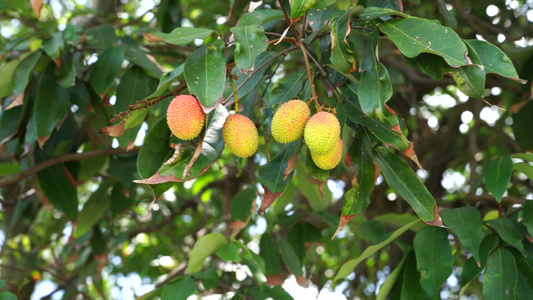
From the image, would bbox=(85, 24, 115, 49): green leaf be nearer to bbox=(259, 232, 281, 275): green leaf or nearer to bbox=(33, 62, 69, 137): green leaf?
bbox=(33, 62, 69, 137): green leaf

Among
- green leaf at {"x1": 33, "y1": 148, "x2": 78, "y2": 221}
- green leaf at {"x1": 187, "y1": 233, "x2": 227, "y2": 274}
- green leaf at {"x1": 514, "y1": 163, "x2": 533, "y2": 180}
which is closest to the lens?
green leaf at {"x1": 514, "y1": 163, "x2": 533, "y2": 180}

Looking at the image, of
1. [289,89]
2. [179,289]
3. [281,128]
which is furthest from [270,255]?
[281,128]

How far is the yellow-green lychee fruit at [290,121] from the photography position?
1082 millimetres

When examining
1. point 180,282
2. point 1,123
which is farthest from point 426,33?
point 1,123

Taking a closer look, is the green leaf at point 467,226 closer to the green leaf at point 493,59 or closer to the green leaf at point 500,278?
the green leaf at point 500,278

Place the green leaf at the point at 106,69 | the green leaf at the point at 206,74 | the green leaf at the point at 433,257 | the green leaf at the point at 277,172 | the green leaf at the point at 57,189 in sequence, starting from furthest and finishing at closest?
1. the green leaf at the point at 57,189
2. the green leaf at the point at 106,69
3. the green leaf at the point at 433,257
4. the green leaf at the point at 277,172
5. the green leaf at the point at 206,74

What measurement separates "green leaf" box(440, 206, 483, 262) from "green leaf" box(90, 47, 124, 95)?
3.78 ft

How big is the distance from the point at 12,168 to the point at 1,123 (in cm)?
64

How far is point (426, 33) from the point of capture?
3.39ft

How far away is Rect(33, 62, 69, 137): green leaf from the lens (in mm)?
1771

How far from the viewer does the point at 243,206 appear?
194 cm

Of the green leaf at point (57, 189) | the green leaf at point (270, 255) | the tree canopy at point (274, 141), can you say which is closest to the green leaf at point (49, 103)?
the tree canopy at point (274, 141)

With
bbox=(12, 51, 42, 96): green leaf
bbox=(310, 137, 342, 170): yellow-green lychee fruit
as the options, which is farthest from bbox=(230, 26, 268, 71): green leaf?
bbox=(12, 51, 42, 96): green leaf

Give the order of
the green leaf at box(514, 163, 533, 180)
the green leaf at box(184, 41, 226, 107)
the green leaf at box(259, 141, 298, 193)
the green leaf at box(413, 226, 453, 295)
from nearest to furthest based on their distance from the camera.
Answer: the green leaf at box(184, 41, 226, 107), the green leaf at box(259, 141, 298, 193), the green leaf at box(413, 226, 453, 295), the green leaf at box(514, 163, 533, 180)
